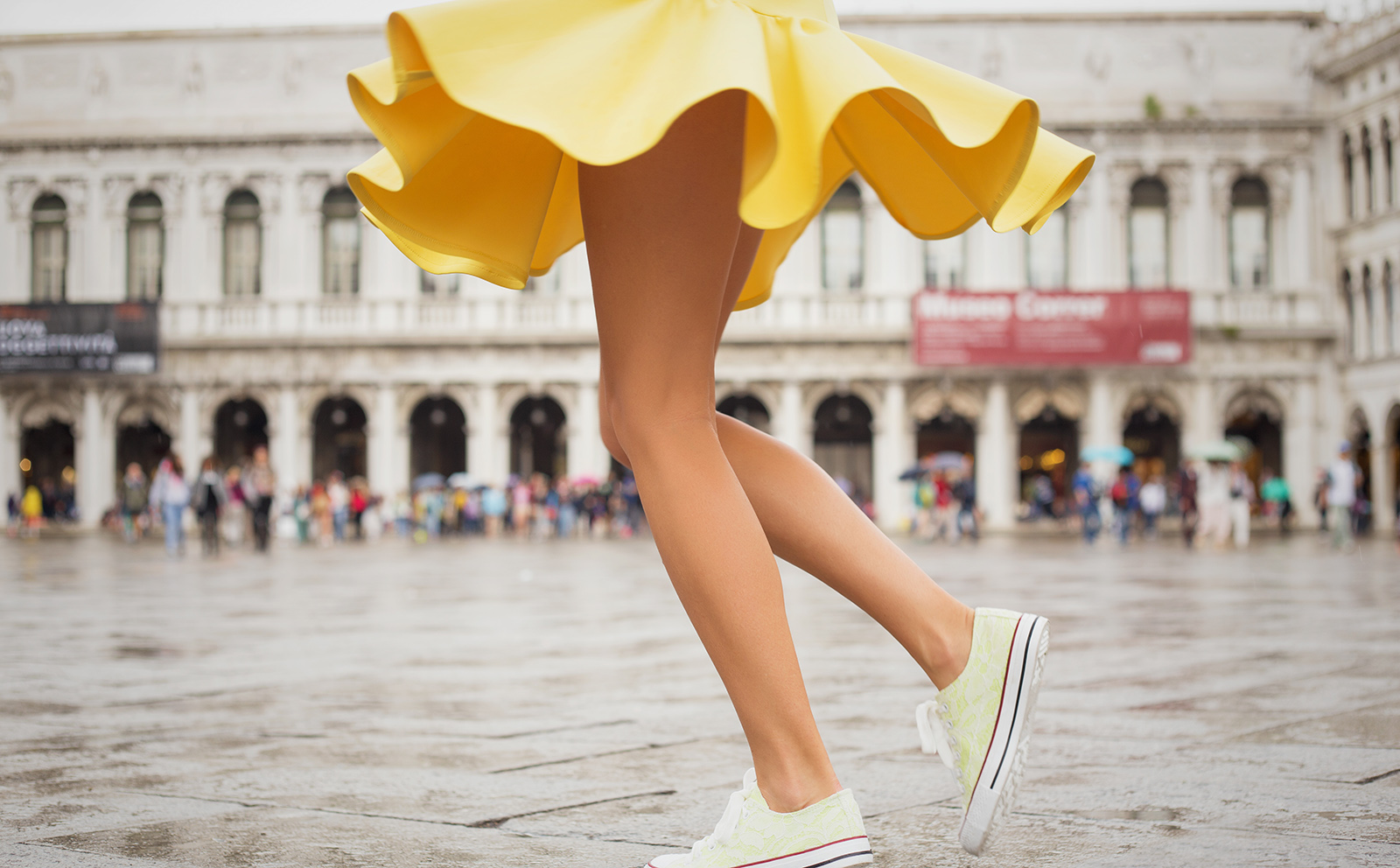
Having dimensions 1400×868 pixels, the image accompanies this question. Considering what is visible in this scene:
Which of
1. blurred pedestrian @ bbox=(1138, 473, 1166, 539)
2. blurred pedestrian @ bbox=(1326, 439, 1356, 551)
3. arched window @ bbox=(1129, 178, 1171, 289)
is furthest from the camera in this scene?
arched window @ bbox=(1129, 178, 1171, 289)

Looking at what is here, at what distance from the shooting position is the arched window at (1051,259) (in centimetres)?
3180

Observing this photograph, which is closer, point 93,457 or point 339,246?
point 93,457

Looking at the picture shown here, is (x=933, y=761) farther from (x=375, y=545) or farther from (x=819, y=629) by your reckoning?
(x=375, y=545)

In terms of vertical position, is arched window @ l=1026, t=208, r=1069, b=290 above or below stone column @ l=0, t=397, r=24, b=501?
above

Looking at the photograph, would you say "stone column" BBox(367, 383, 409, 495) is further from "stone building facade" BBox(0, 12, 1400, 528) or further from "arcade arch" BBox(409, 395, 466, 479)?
"arcade arch" BBox(409, 395, 466, 479)

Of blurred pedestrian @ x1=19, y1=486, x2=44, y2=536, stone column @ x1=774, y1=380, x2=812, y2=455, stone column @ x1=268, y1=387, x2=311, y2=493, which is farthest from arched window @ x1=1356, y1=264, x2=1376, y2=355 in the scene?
blurred pedestrian @ x1=19, y1=486, x2=44, y2=536

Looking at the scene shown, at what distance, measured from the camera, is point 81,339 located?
105 feet

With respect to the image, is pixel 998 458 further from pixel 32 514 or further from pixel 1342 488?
pixel 32 514

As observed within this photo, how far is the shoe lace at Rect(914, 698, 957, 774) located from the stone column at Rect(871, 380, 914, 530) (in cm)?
3014

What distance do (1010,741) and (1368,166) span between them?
109 ft

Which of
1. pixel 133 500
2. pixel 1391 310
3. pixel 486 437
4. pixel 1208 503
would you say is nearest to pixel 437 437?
pixel 486 437

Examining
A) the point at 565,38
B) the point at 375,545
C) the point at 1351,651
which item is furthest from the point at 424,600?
the point at 375,545

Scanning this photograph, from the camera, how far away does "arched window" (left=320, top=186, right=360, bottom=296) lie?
32.9m


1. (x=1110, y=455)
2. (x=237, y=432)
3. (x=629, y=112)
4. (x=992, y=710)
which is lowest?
(x=992, y=710)
